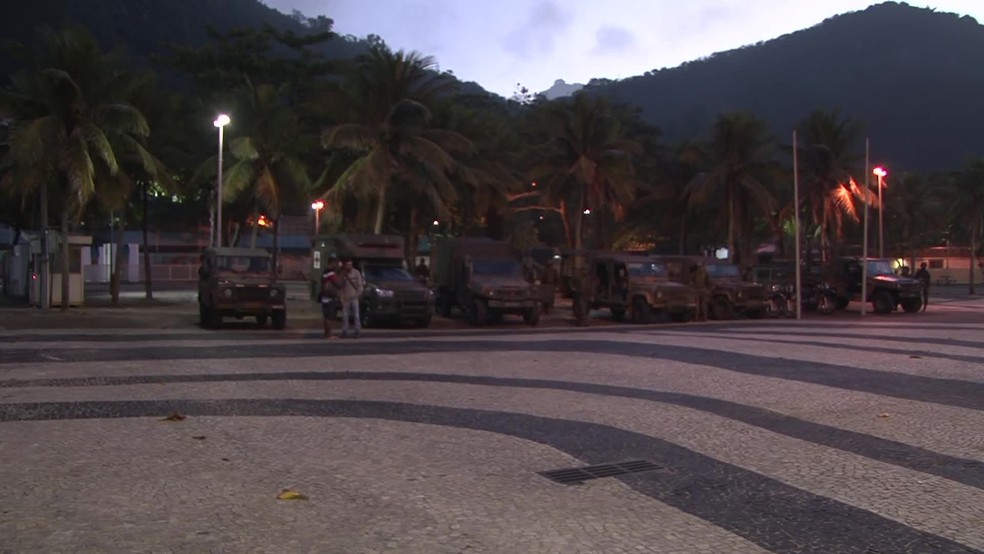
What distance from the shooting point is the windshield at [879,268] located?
105 ft

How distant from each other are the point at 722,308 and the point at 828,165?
16111 mm

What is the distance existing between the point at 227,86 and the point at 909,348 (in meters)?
38.7

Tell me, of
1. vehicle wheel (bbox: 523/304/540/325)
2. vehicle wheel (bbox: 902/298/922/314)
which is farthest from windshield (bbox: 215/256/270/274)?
vehicle wheel (bbox: 902/298/922/314)

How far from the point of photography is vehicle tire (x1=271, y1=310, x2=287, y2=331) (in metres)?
21.9

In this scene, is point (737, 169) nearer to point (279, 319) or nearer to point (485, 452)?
point (279, 319)

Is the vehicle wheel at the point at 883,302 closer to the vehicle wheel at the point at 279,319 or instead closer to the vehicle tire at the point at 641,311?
the vehicle tire at the point at 641,311

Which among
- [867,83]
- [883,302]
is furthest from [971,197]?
[867,83]

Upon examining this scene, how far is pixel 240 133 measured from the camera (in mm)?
32500

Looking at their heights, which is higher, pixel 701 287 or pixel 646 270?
pixel 646 270

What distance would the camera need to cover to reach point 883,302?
3150cm

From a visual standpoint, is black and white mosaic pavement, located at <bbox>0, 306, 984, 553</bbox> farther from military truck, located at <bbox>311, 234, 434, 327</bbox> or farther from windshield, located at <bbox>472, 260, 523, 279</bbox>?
windshield, located at <bbox>472, 260, 523, 279</bbox>

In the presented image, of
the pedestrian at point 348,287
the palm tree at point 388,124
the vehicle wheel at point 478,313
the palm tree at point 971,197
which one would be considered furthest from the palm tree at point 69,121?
the palm tree at point 971,197

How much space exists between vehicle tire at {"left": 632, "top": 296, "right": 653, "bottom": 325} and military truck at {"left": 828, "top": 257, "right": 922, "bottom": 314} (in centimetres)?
885

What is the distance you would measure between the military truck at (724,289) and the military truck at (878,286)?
180 inches
